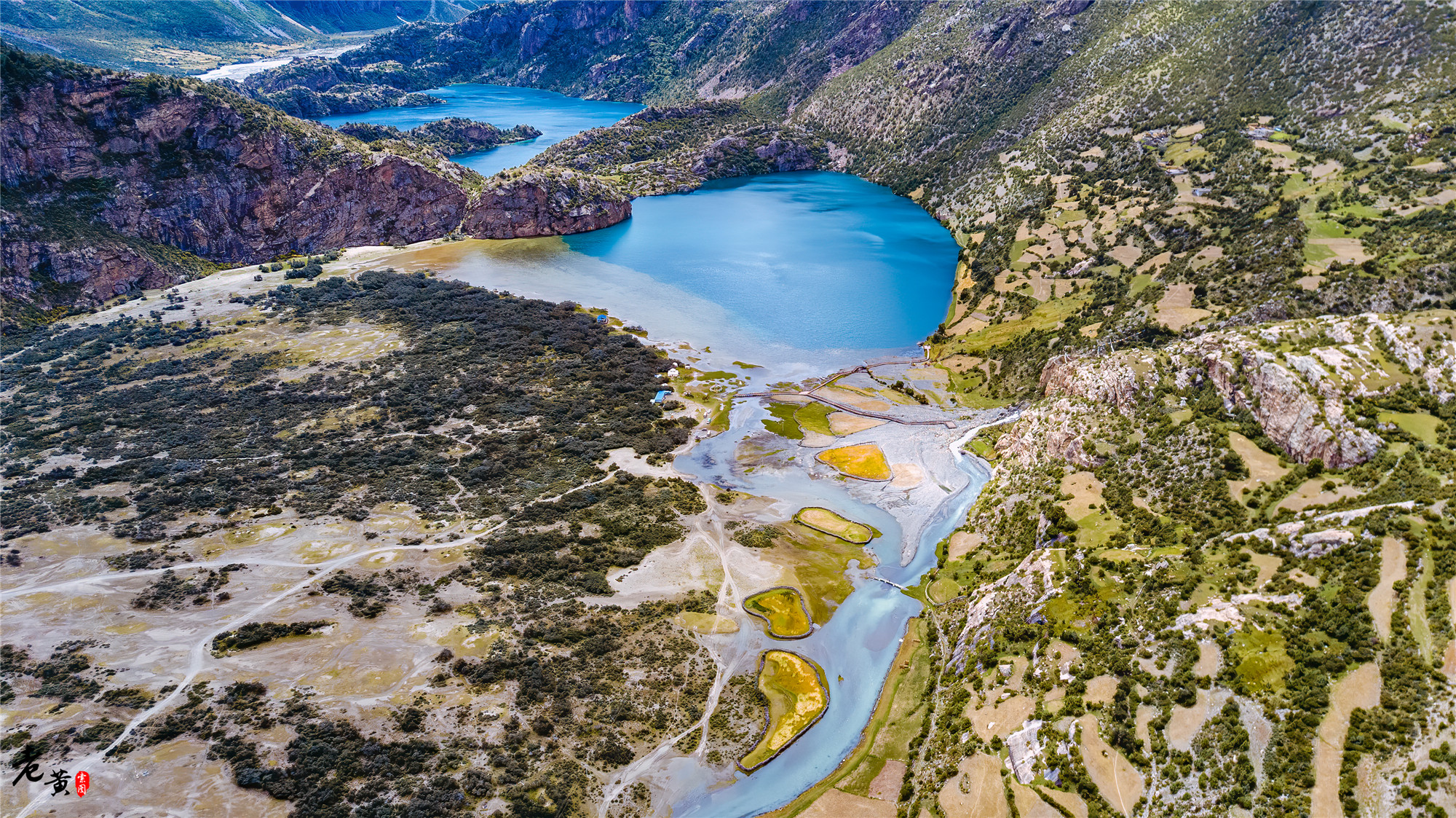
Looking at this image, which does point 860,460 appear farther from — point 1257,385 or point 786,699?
point 1257,385

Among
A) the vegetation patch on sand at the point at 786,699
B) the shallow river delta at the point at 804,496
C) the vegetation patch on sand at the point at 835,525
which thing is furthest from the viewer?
the vegetation patch on sand at the point at 835,525

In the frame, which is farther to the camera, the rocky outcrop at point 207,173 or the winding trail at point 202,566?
the rocky outcrop at point 207,173

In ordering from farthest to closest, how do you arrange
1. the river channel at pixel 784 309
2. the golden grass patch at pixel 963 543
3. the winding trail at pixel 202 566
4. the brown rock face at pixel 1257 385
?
the golden grass patch at pixel 963 543 < the river channel at pixel 784 309 < the brown rock face at pixel 1257 385 < the winding trail at pixel 202 566

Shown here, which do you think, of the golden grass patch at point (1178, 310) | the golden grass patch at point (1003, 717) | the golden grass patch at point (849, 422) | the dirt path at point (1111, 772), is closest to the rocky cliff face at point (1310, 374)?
the golden grass patch at point (1178, 310)

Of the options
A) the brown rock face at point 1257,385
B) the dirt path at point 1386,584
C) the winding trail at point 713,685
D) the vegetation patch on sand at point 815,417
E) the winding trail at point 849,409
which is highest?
the brown rock face at point 1257,385

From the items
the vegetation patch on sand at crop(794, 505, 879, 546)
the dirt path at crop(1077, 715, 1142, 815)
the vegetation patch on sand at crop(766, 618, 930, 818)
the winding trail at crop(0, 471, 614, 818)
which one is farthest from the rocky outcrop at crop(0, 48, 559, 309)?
the dirt path at crop(1077, 715, 1142, 815)

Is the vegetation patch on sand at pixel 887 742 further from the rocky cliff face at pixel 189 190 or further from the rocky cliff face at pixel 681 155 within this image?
the rocky cliff face at pixel 681 155

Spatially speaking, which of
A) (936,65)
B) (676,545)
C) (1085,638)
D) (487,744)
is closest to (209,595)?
(487,744)

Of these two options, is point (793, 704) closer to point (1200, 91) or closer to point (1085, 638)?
point (1085, 638)
